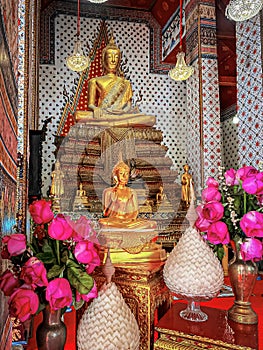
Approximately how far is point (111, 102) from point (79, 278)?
20.0 ft

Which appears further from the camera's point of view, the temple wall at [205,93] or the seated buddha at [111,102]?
the temple wall at [205,93]

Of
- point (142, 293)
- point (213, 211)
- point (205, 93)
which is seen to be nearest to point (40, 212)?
point (142, 293)

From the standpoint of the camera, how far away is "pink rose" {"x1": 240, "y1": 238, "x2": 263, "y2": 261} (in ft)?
4.85

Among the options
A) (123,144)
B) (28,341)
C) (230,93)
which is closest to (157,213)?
(123,144)

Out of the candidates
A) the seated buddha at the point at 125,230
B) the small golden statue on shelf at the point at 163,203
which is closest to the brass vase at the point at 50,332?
the seated buddha at the point at 125,230

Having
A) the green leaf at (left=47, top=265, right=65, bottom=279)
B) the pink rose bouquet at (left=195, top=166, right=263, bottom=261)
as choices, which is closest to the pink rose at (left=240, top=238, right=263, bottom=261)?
the pink rose bouquet at (left=195, top=166, right=263, bottom=261)

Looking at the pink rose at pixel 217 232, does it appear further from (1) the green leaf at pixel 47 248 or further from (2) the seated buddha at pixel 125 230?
(1) the green leaf at pixel 47 248

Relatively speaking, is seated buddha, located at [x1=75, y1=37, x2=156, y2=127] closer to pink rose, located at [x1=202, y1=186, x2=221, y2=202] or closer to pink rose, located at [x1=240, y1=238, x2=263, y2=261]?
pink rose, located at [x1=202, y1=186, x2=221, y2=202]

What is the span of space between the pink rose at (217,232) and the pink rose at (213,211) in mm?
34

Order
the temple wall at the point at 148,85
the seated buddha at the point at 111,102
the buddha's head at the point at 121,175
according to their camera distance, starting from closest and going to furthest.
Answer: the buddha's head at the point at 121,175 < the seated buddha at the point at 111,102 < the temple wall at the point at 148,85

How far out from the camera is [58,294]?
978mm

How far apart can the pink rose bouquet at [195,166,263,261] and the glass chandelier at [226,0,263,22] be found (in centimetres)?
331

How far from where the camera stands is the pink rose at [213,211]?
1452 millimetres

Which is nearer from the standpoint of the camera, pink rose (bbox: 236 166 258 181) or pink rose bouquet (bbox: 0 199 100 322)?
pink rose bouquet (bbox: 0 199 100 322)
